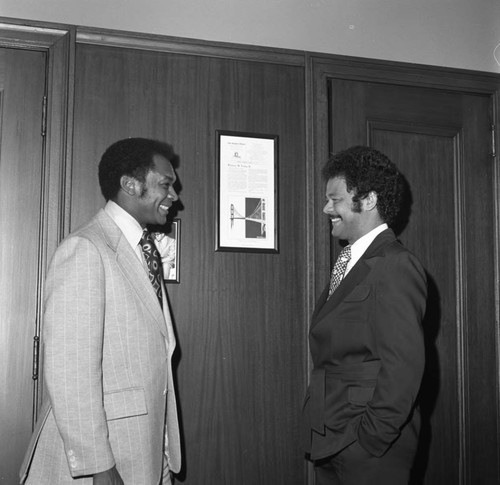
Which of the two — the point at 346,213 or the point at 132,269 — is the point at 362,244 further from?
the point at 132,269

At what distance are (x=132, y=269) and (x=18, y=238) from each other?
0.76 m

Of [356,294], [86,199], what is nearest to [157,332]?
[356,294]

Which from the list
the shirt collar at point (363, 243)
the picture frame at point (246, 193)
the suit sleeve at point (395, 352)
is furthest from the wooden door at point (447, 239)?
the suit sleeve at point (395, 352)

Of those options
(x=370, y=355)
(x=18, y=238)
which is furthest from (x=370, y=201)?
(x=18, y=238)

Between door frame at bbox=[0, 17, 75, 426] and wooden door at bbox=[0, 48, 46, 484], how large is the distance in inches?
1.0

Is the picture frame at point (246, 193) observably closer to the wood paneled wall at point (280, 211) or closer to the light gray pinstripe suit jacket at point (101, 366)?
the wood paneled wall at point (280, 211)

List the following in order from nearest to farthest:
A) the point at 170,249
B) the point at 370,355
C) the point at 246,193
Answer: the point at 370,355
the point at 170,249
the point at 246,193

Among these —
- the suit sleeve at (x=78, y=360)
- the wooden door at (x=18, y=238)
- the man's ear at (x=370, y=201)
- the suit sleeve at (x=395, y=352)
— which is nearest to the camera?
the suit sleeve at (x=78, y=360)

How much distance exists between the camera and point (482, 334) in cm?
320

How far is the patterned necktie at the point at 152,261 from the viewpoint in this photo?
2326 mm

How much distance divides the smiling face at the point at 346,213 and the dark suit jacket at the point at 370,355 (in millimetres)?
127

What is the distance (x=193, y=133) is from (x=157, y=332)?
1048mm

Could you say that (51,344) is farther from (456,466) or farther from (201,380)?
(456,466)

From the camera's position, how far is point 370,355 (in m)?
2.15
